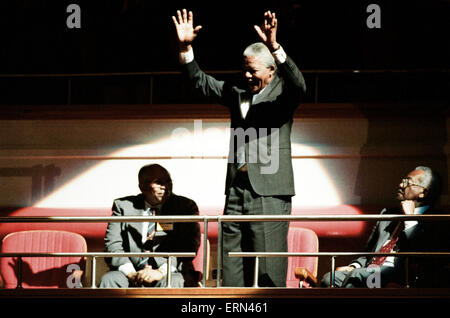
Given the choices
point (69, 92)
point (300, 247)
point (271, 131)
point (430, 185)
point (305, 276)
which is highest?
point (69, 92)

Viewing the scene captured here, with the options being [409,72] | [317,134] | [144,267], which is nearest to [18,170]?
[144,267]

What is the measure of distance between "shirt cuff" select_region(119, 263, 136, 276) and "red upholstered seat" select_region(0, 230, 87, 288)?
1.87 ft

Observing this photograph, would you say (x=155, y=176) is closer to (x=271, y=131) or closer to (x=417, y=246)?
(x=271, y=131)

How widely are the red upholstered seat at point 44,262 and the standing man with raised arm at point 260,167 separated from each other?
3.90 ft

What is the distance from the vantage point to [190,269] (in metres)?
3.95

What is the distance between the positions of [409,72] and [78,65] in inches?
101

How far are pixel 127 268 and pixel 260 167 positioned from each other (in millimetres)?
912

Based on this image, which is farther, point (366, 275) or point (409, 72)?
point (409, 72)

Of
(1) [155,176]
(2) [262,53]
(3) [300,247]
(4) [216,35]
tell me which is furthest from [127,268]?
(4) [216,35]

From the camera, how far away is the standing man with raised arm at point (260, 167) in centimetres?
361

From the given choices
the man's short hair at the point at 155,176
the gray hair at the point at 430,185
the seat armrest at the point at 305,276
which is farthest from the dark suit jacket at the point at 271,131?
the gray hair at the point at 430,185

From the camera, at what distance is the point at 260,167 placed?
361 centimetres

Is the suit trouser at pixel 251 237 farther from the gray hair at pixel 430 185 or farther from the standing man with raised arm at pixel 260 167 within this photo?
the gray hair at pixel 430 185

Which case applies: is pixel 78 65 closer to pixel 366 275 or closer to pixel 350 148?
pixel 350 148
